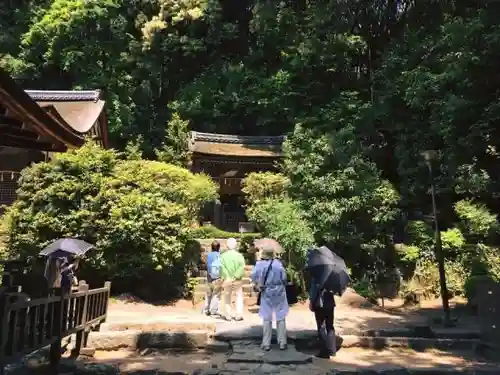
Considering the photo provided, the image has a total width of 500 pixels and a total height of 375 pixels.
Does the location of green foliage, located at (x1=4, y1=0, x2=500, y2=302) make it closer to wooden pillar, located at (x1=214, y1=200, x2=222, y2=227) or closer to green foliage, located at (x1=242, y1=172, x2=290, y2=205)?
green foliage, located at (x1=242, y1=172, x2=290, y2=205)

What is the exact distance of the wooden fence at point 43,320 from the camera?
455 centimetres

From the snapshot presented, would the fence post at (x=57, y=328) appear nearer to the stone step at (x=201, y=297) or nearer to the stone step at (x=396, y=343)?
the stone step at (x=396, y=343)

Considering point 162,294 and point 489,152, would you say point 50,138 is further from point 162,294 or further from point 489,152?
point 162,294

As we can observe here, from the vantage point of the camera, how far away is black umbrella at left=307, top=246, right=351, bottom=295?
743 cm

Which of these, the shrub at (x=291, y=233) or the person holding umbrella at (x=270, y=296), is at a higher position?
the shrub at (x=291, y=233)

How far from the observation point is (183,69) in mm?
31281

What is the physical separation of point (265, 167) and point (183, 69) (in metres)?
10.6


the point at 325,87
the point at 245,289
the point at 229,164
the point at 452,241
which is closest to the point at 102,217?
the point at 245,289

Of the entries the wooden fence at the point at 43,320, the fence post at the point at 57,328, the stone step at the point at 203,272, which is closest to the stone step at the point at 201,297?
the stone step at the point at 203,272

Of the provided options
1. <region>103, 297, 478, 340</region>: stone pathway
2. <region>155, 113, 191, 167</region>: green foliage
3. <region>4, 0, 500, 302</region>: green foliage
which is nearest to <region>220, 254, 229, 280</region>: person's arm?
<region>103, 297, 478, 340</region>: stone pathway

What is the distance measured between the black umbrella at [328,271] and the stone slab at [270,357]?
1.16m

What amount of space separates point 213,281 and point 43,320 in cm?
542

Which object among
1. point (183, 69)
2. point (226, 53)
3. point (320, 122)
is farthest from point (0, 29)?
point (320, 122)

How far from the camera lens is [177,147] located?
24.3 m
